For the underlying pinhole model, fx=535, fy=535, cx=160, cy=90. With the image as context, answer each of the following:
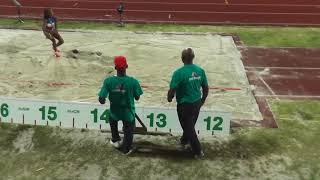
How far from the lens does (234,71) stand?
512 inches

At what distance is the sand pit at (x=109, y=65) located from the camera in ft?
37.2

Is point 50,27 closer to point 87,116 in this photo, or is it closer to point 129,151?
point 87,116

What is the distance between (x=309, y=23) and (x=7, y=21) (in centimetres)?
1035

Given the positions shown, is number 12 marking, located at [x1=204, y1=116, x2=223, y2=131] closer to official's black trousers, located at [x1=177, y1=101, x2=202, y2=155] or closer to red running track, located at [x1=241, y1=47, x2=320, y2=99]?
official's black trousers, located at [x1=177, y1=101, x2=202, y2=155]

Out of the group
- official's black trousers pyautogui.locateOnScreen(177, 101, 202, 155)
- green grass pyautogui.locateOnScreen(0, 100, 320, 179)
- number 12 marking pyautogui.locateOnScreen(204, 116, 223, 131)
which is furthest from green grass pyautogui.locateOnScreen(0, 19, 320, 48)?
official's black trousers pyautogui.locateOnScreen(177, 101, 202, 155)

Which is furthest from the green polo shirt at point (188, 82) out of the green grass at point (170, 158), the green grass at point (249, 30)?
the green grass at point (249, 30)

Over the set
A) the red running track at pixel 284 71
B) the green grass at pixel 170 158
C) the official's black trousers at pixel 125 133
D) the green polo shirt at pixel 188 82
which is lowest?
the green grass at pixel 170 158

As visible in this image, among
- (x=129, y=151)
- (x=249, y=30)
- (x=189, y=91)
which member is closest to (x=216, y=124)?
(x=189, y=91)

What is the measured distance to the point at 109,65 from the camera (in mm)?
13211

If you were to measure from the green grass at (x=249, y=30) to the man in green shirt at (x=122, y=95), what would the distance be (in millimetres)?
7783

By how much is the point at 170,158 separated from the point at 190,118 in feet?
2.62

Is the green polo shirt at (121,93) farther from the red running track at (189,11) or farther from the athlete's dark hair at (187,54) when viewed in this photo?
the red running track at (189,11)

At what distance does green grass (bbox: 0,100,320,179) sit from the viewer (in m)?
8.38

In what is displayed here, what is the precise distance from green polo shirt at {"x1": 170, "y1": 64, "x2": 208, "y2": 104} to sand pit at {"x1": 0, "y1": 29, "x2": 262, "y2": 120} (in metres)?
2.32
